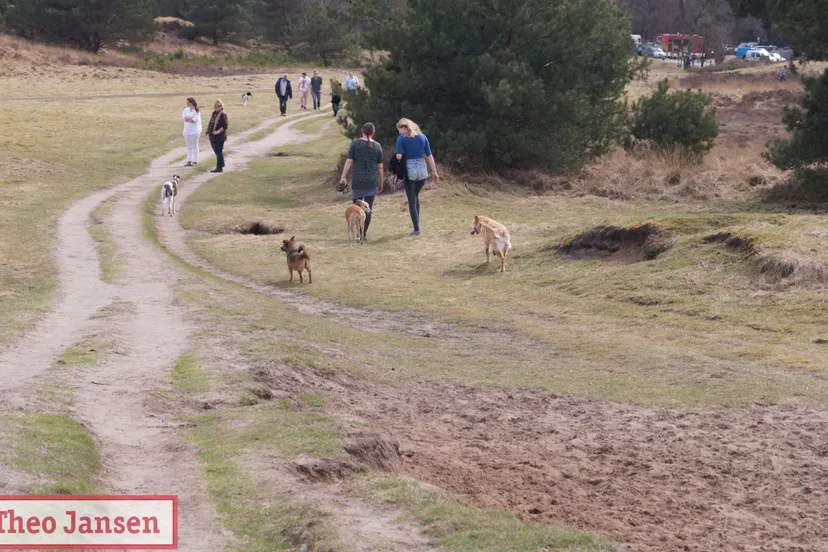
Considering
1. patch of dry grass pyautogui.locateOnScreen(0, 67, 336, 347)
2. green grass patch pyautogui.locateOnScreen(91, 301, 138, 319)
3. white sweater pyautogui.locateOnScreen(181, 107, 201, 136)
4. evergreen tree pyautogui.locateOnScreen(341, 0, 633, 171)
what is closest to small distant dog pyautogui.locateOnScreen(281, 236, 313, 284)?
patch of dry grass pyautogui.locateOnScreen(0, 67, 336, 347)

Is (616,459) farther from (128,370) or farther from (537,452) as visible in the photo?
(128,370)

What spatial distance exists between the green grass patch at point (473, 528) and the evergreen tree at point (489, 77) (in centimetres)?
2197

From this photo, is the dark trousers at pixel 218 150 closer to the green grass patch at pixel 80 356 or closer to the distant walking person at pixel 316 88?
the green grass patch at pixel 80 356

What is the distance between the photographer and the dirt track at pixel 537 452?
7516mm

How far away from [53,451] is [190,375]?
312 cm

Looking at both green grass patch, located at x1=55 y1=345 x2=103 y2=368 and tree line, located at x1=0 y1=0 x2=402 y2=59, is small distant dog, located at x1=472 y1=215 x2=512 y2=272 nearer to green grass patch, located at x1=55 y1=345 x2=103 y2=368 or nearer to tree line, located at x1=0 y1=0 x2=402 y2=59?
green grass patch, located at x1=55 y1=345 x2=103 y2=368

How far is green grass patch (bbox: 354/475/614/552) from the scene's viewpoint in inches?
255

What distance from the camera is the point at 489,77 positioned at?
29109 mm

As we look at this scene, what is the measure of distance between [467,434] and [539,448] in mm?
735

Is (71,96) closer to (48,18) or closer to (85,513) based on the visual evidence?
(48,18)

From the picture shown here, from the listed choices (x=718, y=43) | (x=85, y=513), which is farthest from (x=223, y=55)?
(x=85, y=513)

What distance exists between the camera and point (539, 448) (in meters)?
9.66

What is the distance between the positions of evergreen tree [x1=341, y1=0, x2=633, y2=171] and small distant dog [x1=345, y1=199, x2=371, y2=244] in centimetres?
758
